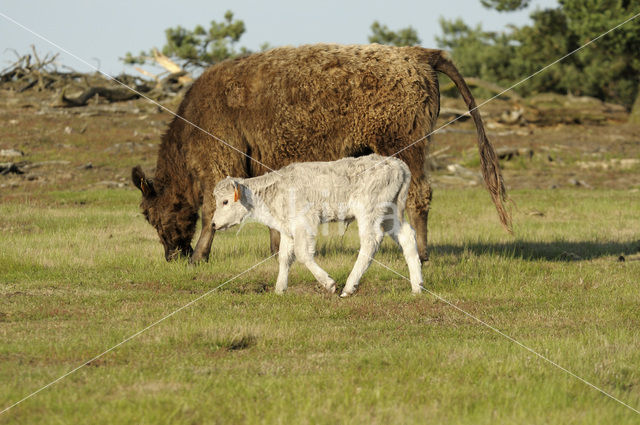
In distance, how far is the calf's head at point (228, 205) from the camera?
8352 millimetres

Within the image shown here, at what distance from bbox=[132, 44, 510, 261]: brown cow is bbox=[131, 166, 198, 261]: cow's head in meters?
0.01

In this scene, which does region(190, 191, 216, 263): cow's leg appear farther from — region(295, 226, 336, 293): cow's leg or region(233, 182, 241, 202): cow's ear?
region(295, 226, 336, 293): cow's leg

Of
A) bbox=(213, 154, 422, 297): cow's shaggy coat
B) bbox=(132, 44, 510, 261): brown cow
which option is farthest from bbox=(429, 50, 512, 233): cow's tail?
bbox=(213, 154, 422, 297): cow's shaggy coat

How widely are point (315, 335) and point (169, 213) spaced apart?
4470mm

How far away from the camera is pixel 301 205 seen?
8398 mm

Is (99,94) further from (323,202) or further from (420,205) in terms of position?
(323,202)

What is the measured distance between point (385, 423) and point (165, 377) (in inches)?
67.9

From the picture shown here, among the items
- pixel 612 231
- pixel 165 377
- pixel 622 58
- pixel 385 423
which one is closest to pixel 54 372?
pixel 165 377

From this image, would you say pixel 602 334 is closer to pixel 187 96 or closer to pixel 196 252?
pixel 196 252

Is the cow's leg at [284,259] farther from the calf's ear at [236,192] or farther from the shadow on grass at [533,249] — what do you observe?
the shadow on grass at [533,249]

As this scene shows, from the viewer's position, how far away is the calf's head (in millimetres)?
8352

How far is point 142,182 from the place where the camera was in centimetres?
1104

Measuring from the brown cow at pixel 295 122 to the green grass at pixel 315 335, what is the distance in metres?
0.87

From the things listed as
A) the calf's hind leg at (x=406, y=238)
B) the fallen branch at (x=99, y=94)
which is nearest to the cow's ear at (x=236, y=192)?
the calf's hind leg at (x=406, y=238)
